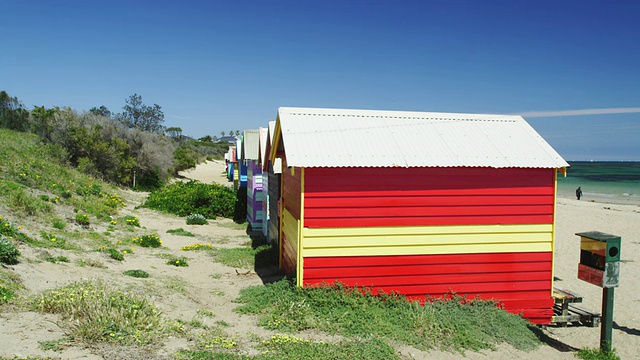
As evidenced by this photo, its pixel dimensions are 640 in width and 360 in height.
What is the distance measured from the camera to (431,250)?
28.4ft

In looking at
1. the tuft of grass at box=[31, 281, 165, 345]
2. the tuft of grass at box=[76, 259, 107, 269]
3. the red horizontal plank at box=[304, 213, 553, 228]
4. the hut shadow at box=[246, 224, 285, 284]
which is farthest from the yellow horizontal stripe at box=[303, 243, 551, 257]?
the tuft of grass at box=[76, 259, 107, 269]

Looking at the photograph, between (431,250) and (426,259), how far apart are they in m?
0.20

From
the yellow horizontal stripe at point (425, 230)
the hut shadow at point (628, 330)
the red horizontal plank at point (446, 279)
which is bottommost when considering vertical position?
the hut shadow at point (628, 330)

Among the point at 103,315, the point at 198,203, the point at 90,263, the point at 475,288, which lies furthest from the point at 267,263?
the point at 198,203

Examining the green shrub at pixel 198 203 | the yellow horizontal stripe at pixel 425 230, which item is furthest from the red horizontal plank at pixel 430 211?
the green shrub at pixel 198 203

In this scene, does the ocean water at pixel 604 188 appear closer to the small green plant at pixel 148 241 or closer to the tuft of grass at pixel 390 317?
the tuft of grass at pixel 390 317

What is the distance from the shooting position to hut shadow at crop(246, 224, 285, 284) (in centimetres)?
1088

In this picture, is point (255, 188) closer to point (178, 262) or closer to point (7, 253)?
point (178, 262)

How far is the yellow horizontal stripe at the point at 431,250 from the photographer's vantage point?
8.33 meters

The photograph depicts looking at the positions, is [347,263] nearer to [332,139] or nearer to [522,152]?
[332,139]

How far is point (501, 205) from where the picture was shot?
351 inches

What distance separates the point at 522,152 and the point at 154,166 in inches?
1117

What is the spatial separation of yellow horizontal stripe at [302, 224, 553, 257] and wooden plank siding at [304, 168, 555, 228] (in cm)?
12

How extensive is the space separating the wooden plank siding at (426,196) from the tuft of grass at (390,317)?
135 cm
